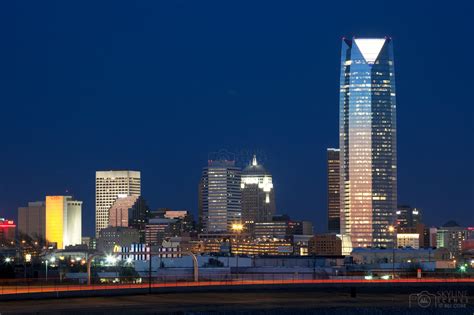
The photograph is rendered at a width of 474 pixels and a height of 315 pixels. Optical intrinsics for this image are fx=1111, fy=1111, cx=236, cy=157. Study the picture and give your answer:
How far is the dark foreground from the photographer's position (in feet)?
233

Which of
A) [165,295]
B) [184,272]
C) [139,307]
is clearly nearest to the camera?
[139,307]

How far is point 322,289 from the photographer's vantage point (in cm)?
10338

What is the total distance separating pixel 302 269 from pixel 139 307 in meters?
116

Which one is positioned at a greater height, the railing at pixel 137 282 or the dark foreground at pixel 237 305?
the dark foreground at pixel 237 305

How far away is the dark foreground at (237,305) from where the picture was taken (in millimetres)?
71025

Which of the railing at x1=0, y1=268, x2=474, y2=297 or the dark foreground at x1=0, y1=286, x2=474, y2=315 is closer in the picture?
the dark foreground at x1=0, y1=286, x2=474, y2=315

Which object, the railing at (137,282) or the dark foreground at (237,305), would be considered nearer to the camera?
the dark foreground at (237,305)

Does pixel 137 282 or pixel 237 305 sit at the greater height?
pixel 237 305

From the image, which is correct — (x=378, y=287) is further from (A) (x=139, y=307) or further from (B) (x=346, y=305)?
(A) (x=139, y=307)

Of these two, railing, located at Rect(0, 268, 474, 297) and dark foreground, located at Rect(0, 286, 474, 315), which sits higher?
dark foreground, located at Rect(0, 286, 474, 315)

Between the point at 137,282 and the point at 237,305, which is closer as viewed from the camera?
the point at 237,305

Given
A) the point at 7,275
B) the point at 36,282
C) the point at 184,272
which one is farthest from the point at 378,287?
the point at 184,272

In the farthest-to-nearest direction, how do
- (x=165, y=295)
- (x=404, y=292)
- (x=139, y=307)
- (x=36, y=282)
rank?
(x=36, y=282)
(x=404, y=292)
(x=165, y=295)
(x=139, y=307)

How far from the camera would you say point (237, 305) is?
7694cm
